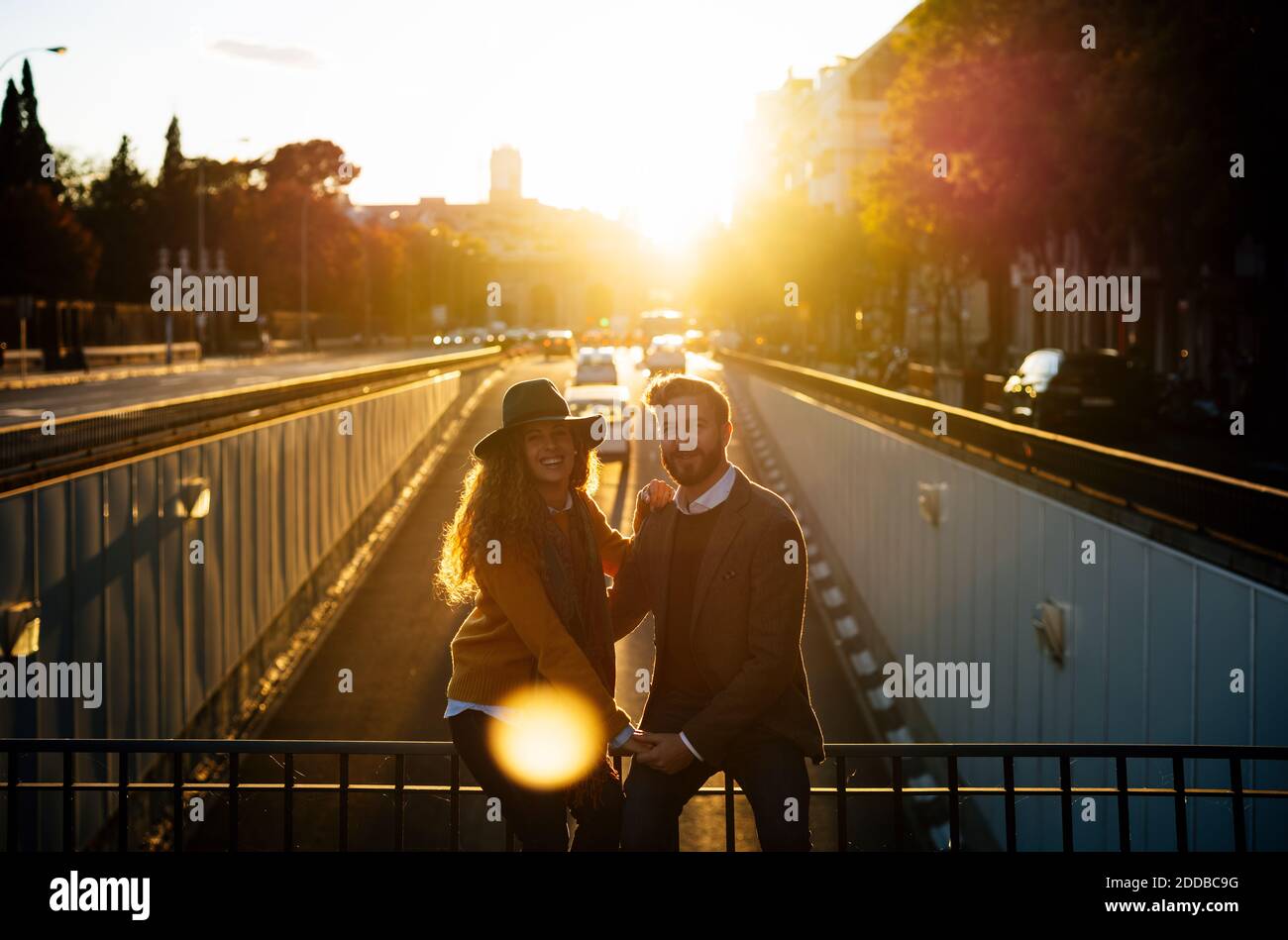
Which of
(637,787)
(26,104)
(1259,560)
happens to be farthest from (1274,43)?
(26,104)

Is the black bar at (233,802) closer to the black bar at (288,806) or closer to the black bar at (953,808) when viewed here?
the black bar at (288,806)

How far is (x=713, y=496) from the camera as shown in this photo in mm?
4836

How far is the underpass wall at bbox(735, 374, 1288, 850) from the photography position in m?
7.17

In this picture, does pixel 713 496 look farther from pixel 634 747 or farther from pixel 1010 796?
pixel 1010 796

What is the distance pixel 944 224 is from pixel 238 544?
29.9 metres

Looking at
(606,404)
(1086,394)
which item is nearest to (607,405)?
(606,404)

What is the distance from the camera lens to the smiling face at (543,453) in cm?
472

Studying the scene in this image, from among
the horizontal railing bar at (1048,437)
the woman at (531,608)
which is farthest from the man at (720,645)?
the horizontal railing bar at (1048,437)

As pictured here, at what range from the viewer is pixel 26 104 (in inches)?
3782

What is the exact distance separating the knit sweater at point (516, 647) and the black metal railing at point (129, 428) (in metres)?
7.32

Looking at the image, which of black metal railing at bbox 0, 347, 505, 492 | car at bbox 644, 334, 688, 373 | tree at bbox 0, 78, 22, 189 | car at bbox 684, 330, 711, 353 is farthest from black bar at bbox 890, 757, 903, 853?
car at bbox 684, 330, 711, 353

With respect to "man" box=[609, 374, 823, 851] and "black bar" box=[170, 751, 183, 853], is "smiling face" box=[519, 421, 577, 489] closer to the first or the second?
"man" box=[609, 374, 823, 851]

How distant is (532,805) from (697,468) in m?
1.05
